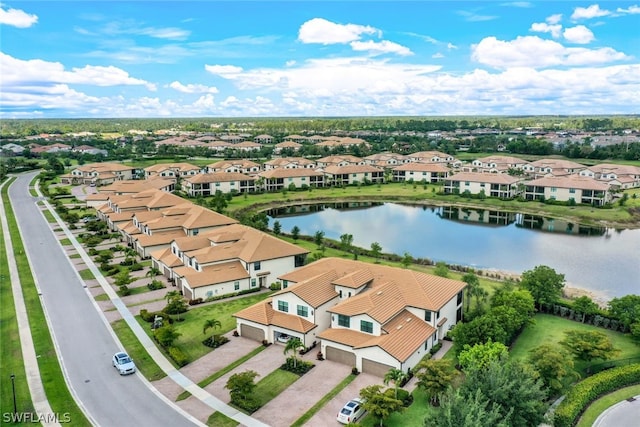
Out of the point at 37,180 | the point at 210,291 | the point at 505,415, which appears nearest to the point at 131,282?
the point at 210,291

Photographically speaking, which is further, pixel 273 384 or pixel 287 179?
pixel 287 179

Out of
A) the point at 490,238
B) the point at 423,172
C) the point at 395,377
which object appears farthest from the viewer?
the point at 423,172

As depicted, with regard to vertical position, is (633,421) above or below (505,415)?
below

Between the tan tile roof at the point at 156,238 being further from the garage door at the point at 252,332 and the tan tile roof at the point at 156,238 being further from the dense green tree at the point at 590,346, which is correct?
the dense green tree at the point at 590,346

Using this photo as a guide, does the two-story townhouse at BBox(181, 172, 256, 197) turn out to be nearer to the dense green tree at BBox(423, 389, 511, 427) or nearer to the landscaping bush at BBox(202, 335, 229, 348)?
the landscaping bush at BBox(202, 335, 229, 348)

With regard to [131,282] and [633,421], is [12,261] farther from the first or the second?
[633,421]

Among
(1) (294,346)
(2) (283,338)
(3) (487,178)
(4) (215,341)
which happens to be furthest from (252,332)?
(3) (487,178)

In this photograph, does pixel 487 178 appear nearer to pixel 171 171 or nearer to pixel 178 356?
pixel 171 171
